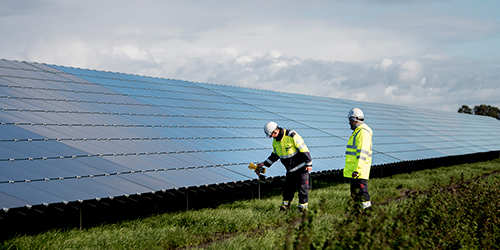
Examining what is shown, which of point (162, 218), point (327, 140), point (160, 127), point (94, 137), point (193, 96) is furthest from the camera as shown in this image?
point (193, 96)

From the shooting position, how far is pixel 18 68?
55.5 feet

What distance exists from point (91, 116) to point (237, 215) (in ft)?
18.4

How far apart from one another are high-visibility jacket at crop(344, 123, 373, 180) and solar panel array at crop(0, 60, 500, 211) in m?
3.20

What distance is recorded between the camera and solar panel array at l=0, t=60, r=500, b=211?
31.6 feet

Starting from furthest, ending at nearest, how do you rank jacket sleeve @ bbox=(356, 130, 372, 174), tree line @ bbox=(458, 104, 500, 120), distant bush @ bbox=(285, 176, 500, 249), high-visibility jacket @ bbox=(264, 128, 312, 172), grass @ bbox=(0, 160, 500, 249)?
tree line @ bbox=(458, 104, 500, 120), high-visibility jacket @ bbox=(264, 128, 312, 172), jacket sleeve @ bbox=(356, 130, 372, 174), grass @ bbox=(0, 160, 500, 249), distant bush @ bbox=(285, 176, 500, 249)

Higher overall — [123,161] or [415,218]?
[123,161]

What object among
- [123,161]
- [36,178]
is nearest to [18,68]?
[123,161]

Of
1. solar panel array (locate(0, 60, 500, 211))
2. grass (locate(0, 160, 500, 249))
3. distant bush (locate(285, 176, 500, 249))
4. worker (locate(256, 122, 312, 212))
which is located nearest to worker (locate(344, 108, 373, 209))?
grass (locate(0, 160, 500, 249))

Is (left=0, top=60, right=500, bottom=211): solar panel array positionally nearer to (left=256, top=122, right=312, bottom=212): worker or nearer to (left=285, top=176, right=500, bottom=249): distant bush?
(left=256, top=122, right=312, bottom=212): worker

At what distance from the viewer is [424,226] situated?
7.79 metres

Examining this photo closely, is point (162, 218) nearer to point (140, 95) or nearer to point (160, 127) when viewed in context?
point (160, 127)

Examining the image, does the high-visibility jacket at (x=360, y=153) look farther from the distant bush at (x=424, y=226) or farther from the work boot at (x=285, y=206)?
the work boot at (x=285, y=206)

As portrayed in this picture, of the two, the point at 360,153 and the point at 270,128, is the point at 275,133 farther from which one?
the point at 360,153

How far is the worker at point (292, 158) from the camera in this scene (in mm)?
10930
